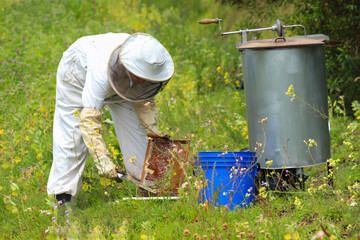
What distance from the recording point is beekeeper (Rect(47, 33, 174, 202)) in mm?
3867

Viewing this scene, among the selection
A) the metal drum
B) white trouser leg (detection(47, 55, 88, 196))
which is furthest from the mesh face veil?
the metal drum

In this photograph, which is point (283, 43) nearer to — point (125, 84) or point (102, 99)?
point (125, 84)

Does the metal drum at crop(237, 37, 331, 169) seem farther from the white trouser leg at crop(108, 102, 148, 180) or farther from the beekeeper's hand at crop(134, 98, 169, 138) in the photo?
the white trouser leg at crop(108, 102, 148, 180)

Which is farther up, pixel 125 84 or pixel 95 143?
pixel 125 84

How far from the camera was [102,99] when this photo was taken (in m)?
4.02

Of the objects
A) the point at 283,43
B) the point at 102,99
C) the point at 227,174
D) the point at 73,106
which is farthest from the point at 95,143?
the point at 283,43

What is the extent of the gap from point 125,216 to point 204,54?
5.23 metres

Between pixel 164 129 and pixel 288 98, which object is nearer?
pixel 288 98

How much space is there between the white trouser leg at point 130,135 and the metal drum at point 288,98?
1.14m

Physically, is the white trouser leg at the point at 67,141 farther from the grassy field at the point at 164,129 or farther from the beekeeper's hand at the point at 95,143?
the beekeeper's hand at the point at 95,143

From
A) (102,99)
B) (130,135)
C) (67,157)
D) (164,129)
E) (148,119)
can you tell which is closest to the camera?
(102,99)

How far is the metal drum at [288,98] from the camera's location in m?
4.12

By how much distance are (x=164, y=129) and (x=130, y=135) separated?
94 cm

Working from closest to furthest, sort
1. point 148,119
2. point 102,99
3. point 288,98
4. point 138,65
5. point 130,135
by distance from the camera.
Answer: point 138,65 → point 102,99 → point 288,98 → point 148,119 → point 130,135
